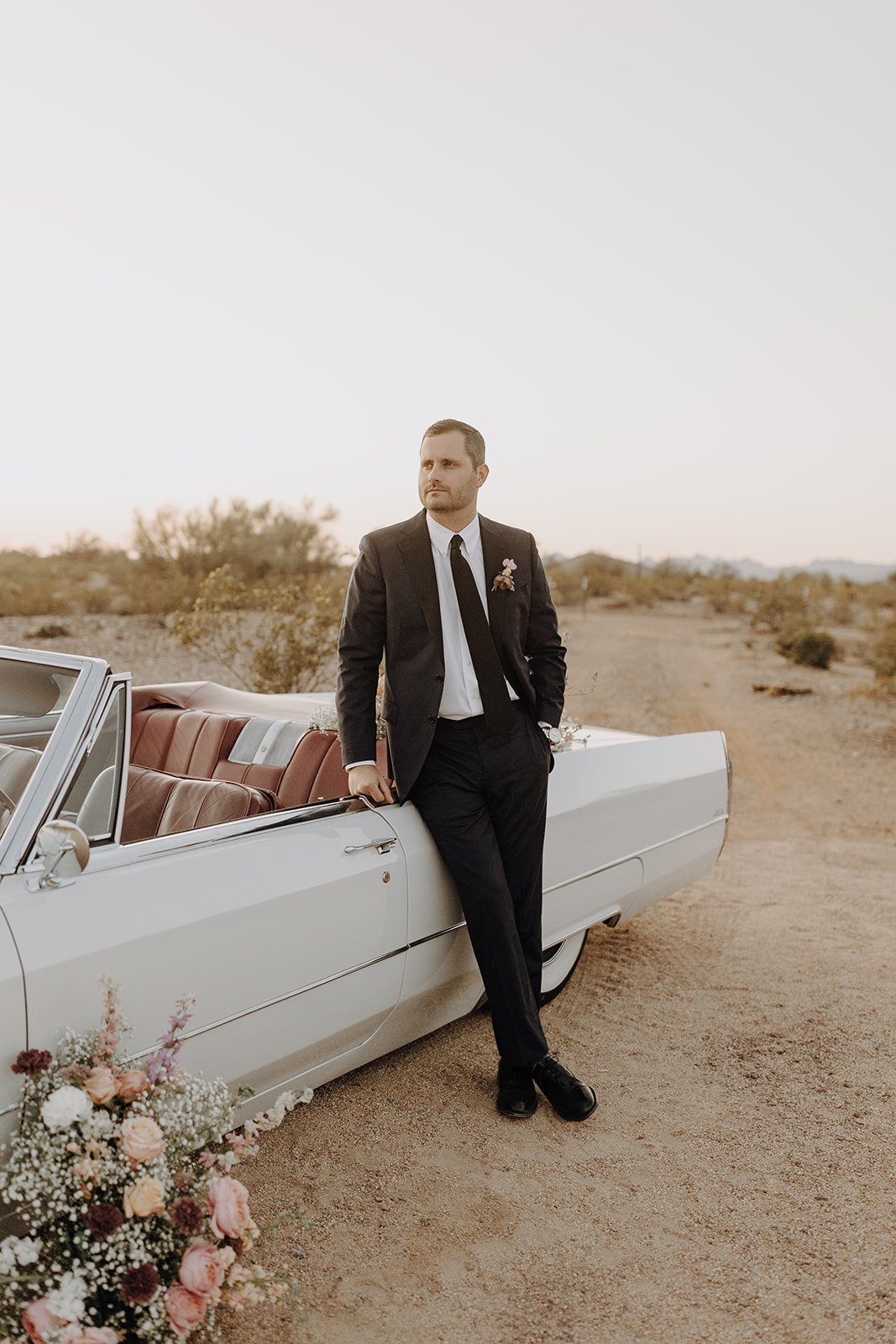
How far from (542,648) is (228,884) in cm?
130

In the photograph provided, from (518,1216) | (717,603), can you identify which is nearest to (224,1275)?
(518,1216)

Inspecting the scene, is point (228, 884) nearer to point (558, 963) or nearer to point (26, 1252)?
point (26, 1252)

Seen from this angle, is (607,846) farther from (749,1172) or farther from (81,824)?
(81,824)

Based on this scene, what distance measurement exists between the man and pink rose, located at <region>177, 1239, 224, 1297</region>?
1.17 metres

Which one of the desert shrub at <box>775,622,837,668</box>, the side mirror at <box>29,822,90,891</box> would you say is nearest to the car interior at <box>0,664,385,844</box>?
the side mirror at <box>29,822,90,891</box>

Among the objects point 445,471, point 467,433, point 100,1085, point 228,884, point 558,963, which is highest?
point 467,433

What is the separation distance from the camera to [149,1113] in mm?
2033

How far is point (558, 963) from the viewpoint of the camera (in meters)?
3.81

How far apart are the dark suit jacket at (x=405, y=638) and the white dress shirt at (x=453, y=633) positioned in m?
0.04

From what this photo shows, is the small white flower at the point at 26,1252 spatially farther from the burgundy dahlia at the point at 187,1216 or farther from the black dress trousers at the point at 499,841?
the black dress trousers at the point at 499,841

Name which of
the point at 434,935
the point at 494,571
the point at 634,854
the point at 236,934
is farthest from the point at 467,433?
the point at 634,854

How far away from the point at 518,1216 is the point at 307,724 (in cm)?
155

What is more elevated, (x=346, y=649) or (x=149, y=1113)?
(x=346, y=649)

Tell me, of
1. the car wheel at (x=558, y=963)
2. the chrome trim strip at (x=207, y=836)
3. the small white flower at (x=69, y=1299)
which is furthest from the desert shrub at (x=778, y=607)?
the small white flower at (x=69, y=1299)
